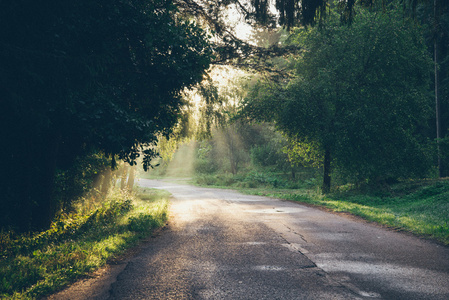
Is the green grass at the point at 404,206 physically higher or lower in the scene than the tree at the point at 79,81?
lower

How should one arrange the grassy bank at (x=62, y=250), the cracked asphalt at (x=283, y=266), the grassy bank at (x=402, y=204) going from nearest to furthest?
the cracked asphalt at (x=283, y=266), the grassy bank at (x=62, y=250), the grassy bank at (x=402, y=204)

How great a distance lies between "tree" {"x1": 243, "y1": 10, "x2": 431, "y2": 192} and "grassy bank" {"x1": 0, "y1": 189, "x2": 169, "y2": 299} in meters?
11.0

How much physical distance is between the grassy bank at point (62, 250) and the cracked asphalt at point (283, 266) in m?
0.50

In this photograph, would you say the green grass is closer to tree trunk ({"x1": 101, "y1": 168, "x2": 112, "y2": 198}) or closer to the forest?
the forest

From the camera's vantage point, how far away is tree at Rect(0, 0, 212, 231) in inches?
168

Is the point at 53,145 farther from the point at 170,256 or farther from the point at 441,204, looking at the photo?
the point at 441,204

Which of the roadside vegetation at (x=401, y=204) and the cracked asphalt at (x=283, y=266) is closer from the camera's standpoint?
the cracked asphalt at (x=283, y=266)

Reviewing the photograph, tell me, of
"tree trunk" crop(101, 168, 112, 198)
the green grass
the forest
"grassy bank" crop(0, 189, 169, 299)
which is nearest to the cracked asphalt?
"grassy bank" crop(0, 189, 169, 299)

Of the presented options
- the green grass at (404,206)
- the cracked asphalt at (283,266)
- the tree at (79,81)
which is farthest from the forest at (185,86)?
the cracked asphalt at (283,266)

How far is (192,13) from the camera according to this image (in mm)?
10547

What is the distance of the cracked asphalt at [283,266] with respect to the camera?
4.20 meters

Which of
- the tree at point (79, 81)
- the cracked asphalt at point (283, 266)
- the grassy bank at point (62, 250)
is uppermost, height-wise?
the tree at point (79, 81)

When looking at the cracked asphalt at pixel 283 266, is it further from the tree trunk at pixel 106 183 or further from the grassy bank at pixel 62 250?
the tree trunk at pixel 106 183

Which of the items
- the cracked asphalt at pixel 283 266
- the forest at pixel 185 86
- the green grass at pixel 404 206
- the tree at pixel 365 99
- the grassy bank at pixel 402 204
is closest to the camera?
the cracked asphalt at pixel 283 266
